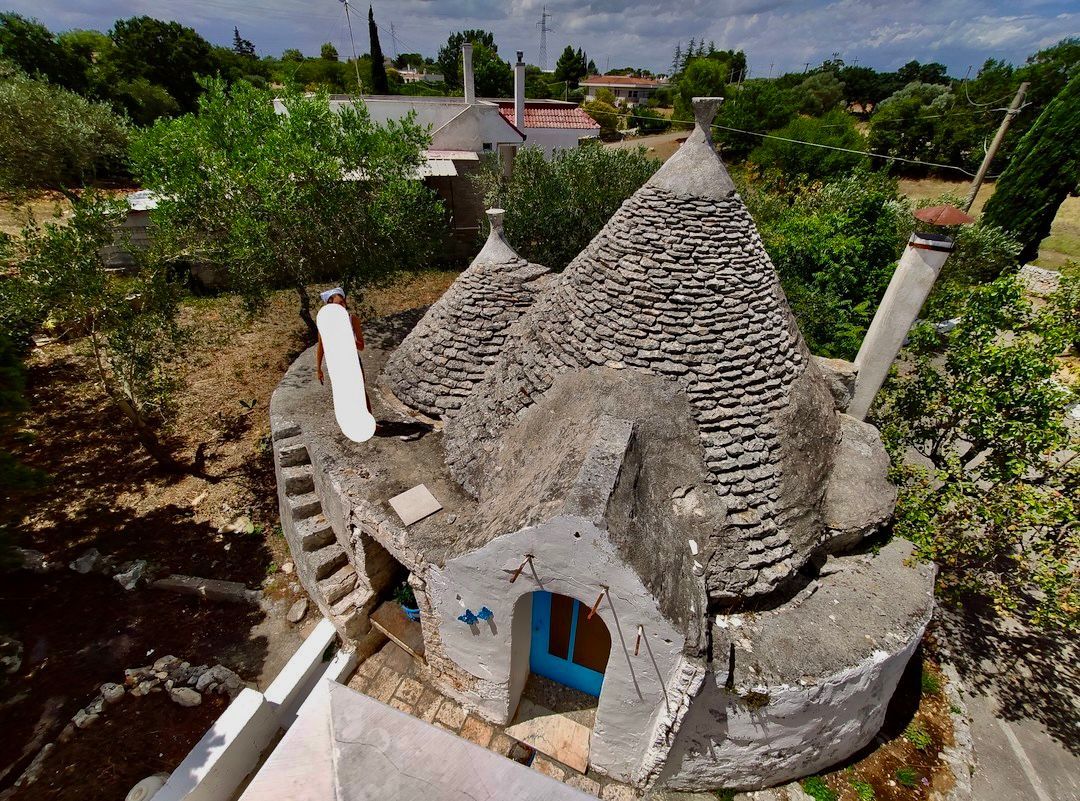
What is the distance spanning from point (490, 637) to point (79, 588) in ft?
30.0

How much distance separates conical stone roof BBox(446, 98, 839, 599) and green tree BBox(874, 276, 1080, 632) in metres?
2.02

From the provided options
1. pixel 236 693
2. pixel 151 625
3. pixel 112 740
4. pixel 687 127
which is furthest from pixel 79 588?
pixel 687 127

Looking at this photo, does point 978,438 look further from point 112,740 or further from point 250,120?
point 250,120

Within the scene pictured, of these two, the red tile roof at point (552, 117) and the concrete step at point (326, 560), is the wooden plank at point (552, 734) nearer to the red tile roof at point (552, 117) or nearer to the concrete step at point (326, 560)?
the concrete step at point (326, 560)

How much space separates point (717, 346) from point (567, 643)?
5.06 m

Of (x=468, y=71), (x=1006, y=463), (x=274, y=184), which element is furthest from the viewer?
(x=468, y=71)

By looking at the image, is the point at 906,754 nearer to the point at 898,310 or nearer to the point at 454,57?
the point at 898,310

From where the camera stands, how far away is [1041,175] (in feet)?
70.7

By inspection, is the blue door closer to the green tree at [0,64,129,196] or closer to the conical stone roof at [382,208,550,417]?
the conical stone roof at [382,208,550,417]

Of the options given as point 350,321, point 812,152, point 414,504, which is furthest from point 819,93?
point 414,504

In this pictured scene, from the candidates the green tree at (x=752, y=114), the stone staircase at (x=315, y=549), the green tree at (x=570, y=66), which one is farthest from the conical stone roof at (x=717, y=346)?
the green tree at (x=570, y=66)

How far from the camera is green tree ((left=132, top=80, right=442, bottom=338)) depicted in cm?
1166

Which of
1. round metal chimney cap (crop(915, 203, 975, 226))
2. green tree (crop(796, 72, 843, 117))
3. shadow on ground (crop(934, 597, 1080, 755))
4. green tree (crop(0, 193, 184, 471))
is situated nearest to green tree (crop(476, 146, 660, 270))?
round metal chimney cap (crop(915, 203, 975, 226))

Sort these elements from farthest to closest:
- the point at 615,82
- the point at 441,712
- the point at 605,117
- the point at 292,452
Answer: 1. the point at 615,82
2. the point at 605,117
3. the point at 292,452
4. the point at 441,712
